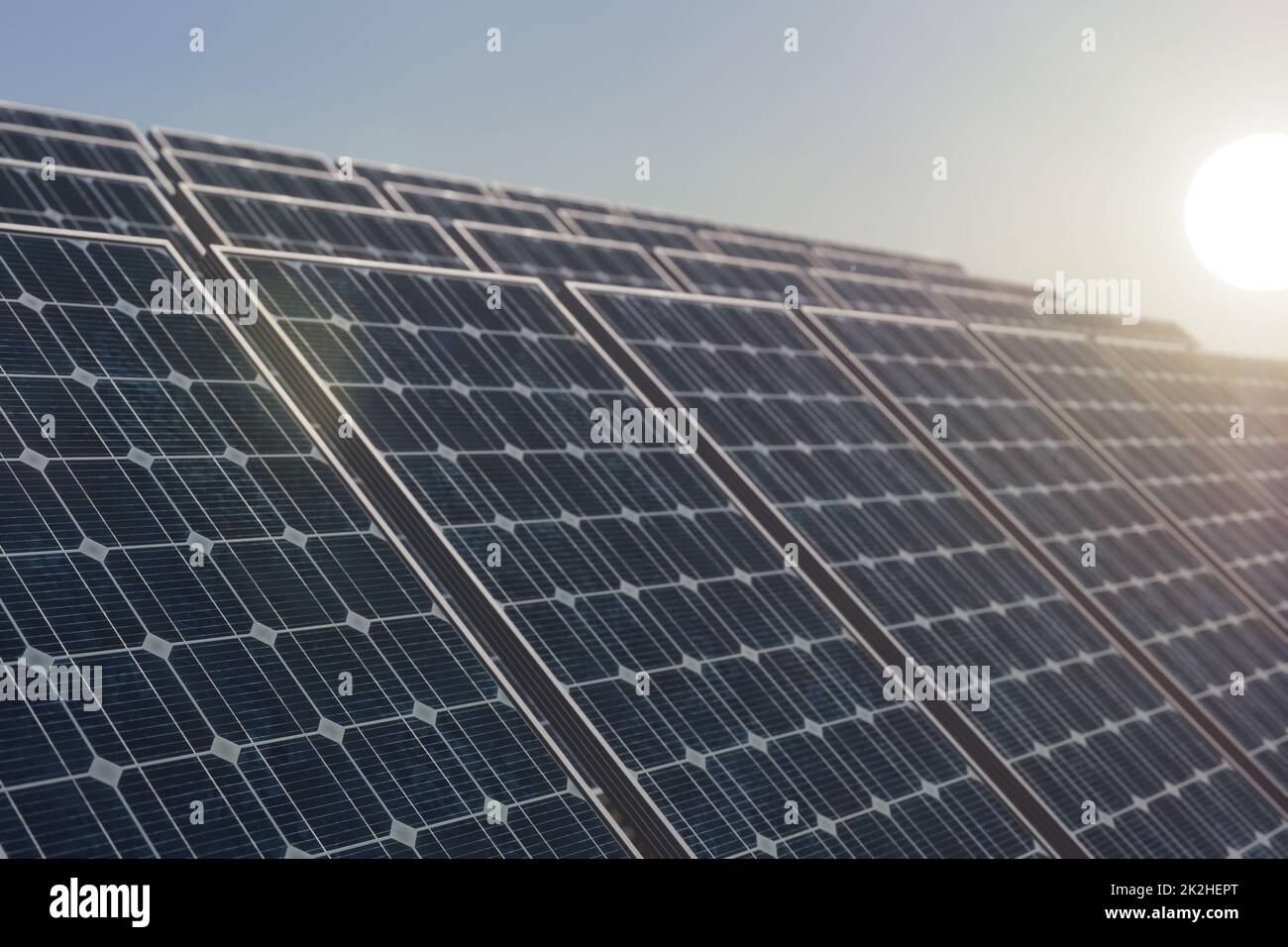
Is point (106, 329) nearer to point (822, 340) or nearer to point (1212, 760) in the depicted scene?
point (822, 340)

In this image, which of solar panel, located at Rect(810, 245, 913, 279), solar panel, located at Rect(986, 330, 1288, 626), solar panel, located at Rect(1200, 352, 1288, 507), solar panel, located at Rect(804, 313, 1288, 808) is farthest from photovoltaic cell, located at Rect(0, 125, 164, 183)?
solar panel, located at Rect(1200, 352, 1288, 507)

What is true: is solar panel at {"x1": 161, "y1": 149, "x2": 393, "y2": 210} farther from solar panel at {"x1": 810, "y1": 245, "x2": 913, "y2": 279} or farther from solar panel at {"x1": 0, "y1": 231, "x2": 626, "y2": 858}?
solar panel at {"x1": 810, "y1": 245, "x2": 913, "y2": 279}

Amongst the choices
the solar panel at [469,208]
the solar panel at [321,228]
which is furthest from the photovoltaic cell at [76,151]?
the solar panel at [469,208]

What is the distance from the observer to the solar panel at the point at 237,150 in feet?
134

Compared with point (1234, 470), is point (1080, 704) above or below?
below

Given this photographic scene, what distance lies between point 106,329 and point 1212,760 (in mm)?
19745

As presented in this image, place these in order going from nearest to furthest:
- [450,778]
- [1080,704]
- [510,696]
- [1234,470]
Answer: [450,778] → [510,696] → [1080,704] → [1234,470]

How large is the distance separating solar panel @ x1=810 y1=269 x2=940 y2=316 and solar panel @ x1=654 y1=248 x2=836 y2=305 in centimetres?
125

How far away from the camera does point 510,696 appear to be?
17219mm

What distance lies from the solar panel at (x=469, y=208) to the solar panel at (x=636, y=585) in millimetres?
21957

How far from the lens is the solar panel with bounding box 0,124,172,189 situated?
115 ft

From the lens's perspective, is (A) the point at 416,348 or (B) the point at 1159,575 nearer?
(A) the point at 416,348

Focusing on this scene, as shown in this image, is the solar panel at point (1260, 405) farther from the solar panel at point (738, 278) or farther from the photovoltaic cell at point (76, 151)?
the photovoltaic cell at point (76, 151)
